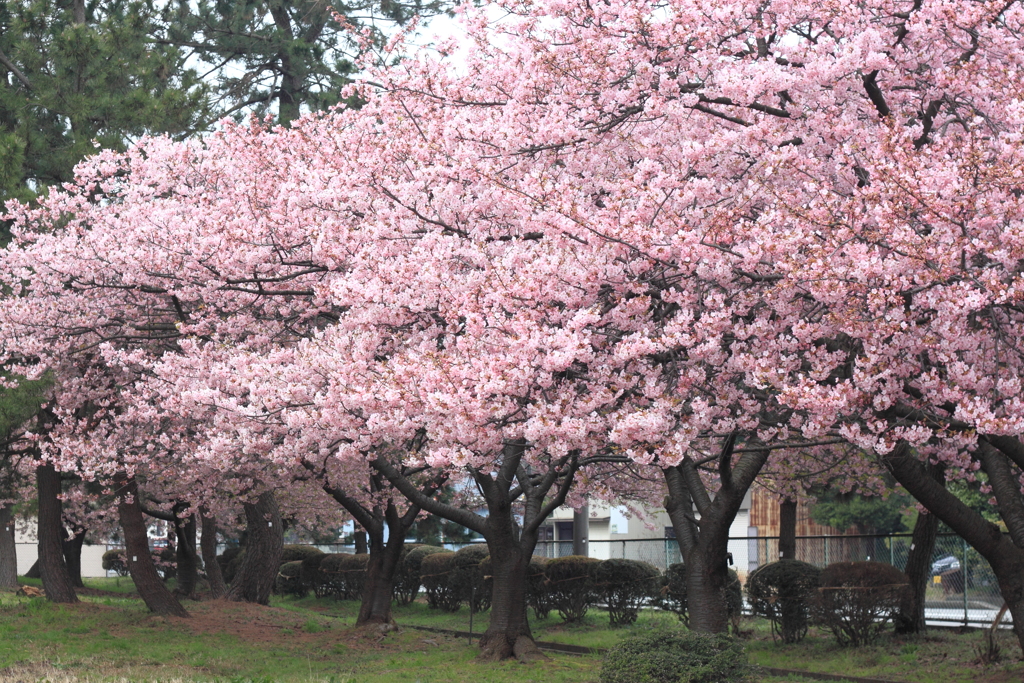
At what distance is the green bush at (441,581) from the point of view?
24.4 metres

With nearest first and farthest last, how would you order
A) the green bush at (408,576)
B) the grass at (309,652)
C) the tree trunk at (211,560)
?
1. the grass at (309,652)
2. the tree trunk at (211,560)
3. the green bush at (408,576)

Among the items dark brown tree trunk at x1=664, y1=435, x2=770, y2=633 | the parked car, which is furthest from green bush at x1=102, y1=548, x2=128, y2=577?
dark brown tree trunk at x1=664, y1=435, x2=770, y2=633

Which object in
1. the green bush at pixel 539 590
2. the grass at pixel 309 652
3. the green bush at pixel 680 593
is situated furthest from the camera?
the green bush at pixel 539 590

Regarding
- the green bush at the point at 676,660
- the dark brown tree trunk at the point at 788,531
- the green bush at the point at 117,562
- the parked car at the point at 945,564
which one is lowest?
the green bush at the point at 117,562

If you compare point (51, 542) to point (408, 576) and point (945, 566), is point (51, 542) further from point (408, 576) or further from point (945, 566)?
point (945, 566)

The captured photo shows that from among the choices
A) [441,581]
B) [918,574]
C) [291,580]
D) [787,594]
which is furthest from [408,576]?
[918,574]

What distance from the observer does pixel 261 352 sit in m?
13.8

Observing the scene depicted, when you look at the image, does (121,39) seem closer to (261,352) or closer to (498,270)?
(261,352)

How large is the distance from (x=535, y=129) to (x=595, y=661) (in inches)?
300

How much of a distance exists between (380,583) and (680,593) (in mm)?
5594

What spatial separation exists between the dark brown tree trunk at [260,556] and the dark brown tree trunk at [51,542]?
450cm

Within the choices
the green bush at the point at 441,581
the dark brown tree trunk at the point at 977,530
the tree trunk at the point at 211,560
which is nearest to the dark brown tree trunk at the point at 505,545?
the dark brown tree trunk at the point at 977,530

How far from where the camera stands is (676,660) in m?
8.16

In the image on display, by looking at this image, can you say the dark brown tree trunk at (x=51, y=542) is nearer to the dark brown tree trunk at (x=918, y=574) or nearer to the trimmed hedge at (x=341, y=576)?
the trimmed hedge at (x=341, y=576)
